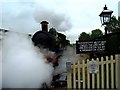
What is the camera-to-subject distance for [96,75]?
7.91 m

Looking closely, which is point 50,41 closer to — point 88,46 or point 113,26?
point 88,46

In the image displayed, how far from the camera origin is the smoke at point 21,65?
800 centimetres

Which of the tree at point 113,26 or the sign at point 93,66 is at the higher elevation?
the tree at point 113,26

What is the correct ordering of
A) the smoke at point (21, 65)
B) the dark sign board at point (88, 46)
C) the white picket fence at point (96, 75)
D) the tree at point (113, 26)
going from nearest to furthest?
1. the white picket fence at point (96, 75)
2. the smoke at point (21, 65)
3. the dark sign board at point (88, 46)
4. the tree at point (113, 26)

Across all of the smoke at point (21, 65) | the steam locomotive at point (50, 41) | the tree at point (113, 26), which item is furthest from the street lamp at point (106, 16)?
the tree at point (113, 26)

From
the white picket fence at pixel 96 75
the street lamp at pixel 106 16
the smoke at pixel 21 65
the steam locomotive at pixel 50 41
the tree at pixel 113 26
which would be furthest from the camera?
the tree at pixel 113 26

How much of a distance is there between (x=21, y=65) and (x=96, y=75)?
2.01 metres

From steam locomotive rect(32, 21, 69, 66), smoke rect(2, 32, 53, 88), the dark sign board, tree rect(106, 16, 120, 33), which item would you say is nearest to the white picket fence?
the dark sign board

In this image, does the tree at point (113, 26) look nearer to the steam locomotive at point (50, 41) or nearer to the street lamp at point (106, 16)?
the steam locomotive at point (50, 41)

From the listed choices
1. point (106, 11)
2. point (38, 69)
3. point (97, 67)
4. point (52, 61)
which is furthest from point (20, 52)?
point (106, 11)

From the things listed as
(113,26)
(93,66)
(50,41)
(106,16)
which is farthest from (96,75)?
(113,26)

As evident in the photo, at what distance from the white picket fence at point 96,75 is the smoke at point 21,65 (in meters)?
0.89

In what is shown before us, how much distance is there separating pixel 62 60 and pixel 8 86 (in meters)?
3.50

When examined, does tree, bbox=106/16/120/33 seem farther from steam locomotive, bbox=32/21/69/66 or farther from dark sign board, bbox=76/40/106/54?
dark sign board, bbox=76/40/106/54
